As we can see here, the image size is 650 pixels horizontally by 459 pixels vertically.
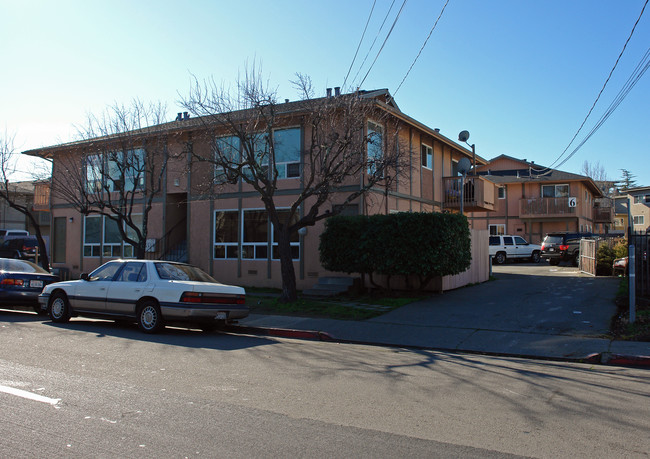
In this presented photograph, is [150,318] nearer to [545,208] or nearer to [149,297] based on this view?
[149,297]

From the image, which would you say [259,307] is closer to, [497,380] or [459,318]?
[459,318]

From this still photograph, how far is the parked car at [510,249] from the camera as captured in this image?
31.8 metres

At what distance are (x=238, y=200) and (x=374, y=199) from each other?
17.8ft

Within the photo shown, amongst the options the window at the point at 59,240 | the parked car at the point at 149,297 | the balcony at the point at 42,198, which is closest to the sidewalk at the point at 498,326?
the parked car at the point at 149,297

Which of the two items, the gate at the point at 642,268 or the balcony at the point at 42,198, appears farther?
the balcony at the point at 42,198

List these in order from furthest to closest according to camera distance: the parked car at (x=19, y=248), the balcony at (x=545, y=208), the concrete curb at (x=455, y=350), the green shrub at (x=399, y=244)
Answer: the balcony at (x=545, y=208)
the parked car at (x=19, y=248)
the green shrub at (x=399, y=244)
the concrete curb at (x=455, y=350)

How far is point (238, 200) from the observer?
20.5m

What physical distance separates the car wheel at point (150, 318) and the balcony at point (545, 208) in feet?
106

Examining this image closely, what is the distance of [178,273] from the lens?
1170 cm

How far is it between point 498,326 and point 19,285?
39.8 ft

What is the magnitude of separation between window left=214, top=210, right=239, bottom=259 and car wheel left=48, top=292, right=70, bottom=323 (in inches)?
335

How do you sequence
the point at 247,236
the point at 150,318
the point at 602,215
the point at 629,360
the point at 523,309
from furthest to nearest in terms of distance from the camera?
1. the point at 602,215
2. the point at 247,236
3. the point at 523,309
4. the point at 150,318
5. the point at 629,360

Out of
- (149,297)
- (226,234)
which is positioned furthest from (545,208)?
(149,297)

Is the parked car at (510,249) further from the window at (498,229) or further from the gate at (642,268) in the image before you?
the gate at (642,268)
